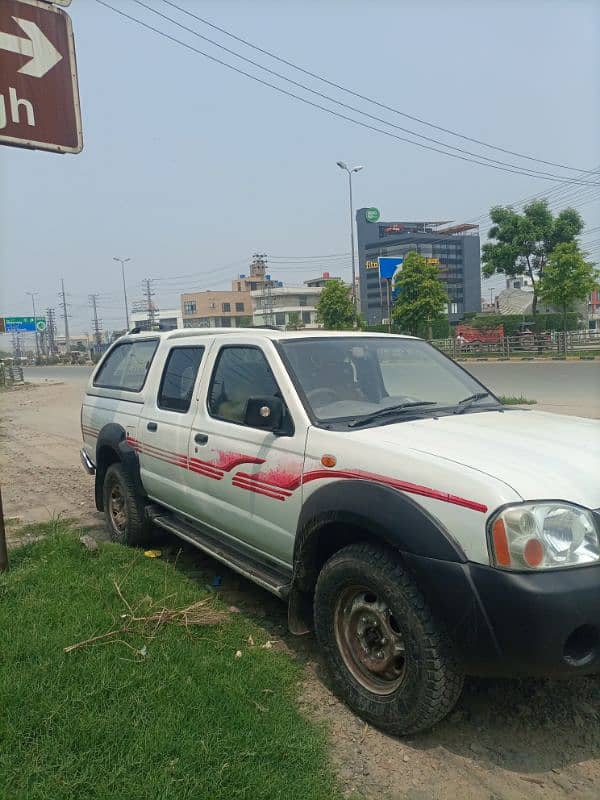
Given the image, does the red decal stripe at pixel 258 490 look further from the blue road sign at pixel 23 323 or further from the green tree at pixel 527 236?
the blue road sign at pixel 23 323

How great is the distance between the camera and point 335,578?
299 cm

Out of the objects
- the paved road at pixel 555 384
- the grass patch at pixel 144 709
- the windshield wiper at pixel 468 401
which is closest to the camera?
the grass patch at pixel 144 709

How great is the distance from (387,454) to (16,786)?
1990mm

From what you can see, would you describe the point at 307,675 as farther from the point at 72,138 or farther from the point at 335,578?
the point at 72,138

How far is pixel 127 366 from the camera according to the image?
588 cm

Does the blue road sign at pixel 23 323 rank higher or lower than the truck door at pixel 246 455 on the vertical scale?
higher

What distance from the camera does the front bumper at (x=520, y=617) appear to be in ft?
7.65

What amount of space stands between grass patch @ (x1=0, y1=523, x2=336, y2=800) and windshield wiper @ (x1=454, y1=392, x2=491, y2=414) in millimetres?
1704

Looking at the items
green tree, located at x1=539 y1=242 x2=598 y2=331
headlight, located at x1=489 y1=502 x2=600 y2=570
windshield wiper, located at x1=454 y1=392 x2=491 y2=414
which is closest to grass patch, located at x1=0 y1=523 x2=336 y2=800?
headlight, located at x1=489 y1=502 x2=600 y2=570

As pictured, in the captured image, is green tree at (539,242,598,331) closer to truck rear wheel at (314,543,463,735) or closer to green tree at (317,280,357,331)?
green tree at (317,280,357,331)

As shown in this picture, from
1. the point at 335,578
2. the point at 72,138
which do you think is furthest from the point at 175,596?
the point at 72,138

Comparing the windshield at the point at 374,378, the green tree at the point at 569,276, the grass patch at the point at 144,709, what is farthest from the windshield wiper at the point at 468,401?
the green tree at the point at 569,276

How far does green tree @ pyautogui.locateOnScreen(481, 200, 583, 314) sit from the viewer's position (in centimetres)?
3691

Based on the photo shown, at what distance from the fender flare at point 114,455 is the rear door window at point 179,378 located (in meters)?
0.58
